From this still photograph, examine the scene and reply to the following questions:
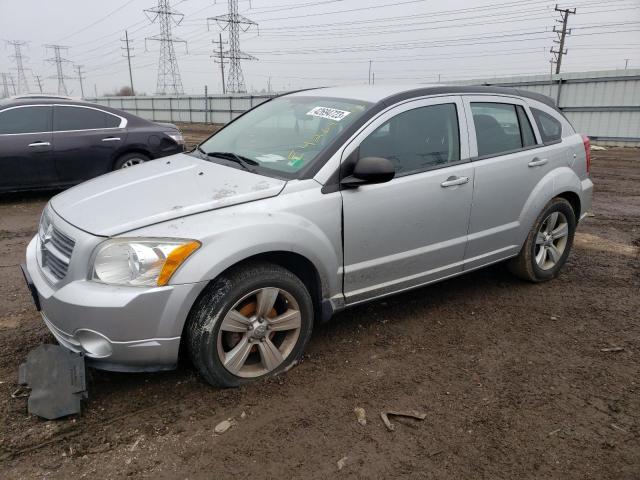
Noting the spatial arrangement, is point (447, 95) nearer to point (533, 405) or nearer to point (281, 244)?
point (281, 244)

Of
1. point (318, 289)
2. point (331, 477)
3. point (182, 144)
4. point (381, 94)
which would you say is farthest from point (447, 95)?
point (182, 144)

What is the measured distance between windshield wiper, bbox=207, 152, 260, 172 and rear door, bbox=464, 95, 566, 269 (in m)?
1.66

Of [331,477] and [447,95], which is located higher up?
[447,95]

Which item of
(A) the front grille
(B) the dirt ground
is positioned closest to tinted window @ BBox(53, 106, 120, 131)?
(B) the dirt ground

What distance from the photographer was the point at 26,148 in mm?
7379

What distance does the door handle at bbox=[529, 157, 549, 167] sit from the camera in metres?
4.21

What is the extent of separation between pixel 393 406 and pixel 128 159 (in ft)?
22.1

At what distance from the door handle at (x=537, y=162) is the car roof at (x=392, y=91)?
1.98 ft

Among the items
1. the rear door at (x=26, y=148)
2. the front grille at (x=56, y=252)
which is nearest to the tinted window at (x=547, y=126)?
the front grille at (x=56, y=252)

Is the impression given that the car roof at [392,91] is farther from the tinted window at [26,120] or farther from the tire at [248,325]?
the tinted window at [26,120]

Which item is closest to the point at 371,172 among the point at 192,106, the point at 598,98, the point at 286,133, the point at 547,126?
the point at 286,133

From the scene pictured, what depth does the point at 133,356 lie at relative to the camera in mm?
2660

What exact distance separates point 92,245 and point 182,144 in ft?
21.5

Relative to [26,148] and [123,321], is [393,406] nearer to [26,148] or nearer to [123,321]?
[123,321]
